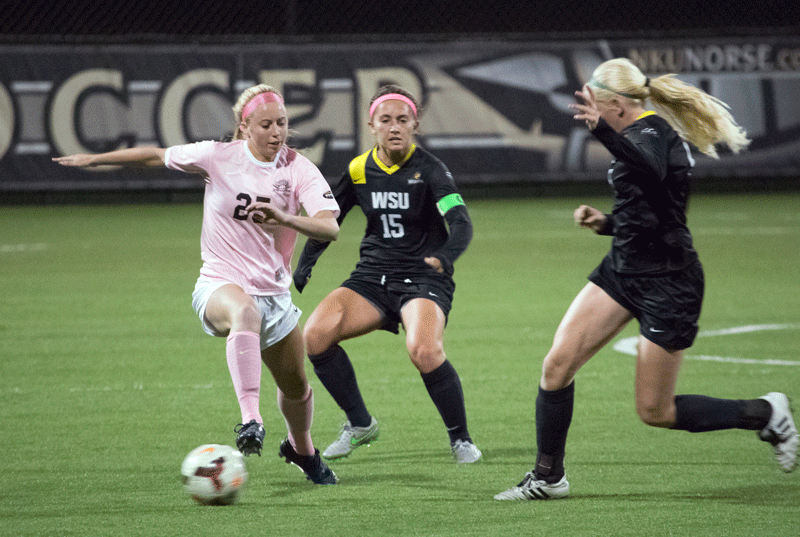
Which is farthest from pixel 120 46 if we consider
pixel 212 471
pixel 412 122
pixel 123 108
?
pixel 212 471

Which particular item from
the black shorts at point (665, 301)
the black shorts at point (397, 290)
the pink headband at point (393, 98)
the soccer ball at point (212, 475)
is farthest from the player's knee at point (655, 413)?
the pink headband at point (393, 98)

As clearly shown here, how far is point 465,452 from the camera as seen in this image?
210 inches

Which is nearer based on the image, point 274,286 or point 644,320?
point 644,320

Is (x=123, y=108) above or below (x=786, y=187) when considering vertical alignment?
above

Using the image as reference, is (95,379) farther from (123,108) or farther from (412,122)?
(123,108)

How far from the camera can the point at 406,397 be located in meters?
6.82

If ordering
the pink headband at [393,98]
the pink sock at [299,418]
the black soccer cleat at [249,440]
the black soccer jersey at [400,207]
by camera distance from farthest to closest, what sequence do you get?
the black soccer jersey at [400,207] < the pink headband at [393,98] < the pink sock at [299,418] < the black soccer cleat at [249,440]

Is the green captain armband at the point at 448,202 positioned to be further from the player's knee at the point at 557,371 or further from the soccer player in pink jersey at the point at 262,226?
the player's knee at the point at 557,371

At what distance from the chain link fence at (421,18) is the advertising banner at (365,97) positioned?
5.10ft

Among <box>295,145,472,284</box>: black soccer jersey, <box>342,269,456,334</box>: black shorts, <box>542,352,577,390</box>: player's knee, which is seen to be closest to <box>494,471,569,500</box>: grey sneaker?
<box>542,352,577,390</box>: player's knee

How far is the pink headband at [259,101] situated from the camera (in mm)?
4902

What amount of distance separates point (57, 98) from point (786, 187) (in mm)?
13438

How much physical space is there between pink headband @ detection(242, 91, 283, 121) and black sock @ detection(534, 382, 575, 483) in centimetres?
178

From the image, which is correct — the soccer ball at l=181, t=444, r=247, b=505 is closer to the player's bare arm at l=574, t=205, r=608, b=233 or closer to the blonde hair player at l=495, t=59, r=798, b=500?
the blonde hair player at l=495, t=59, r=798, b=500
